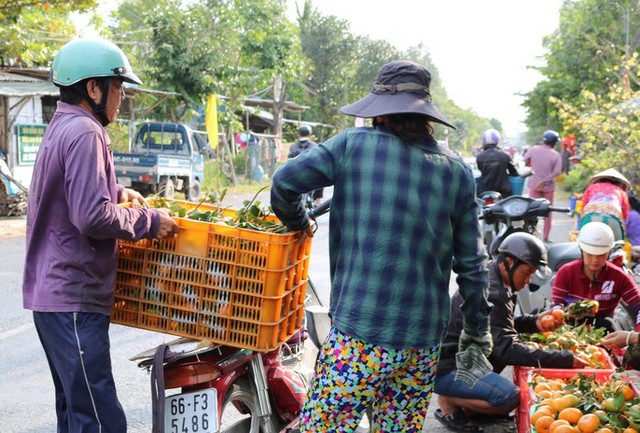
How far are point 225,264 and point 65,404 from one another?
928 mm

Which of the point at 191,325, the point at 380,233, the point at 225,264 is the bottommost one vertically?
the point at 191,325

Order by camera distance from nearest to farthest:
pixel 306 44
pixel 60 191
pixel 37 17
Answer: pixel 60 191
pixel 37 17
pixel 306 44

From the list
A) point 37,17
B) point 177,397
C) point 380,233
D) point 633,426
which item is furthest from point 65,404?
point 37,17

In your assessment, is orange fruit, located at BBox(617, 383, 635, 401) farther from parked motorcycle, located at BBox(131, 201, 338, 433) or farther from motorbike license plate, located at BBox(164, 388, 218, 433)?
motorbike license plate, located at BBox(164, 388, 218, 433)

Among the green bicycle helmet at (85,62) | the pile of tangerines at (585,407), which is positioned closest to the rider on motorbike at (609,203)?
the pile of tangerines at (585,407)

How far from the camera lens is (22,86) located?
16.1m

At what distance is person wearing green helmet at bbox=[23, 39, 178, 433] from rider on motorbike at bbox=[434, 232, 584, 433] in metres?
2.30

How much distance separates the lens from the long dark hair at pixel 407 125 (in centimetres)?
288

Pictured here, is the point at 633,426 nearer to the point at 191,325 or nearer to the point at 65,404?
the point at 191,325

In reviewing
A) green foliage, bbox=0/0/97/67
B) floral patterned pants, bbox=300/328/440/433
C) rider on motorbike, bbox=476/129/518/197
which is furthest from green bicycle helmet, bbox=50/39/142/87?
green foliage, bbox=0/0/97/67

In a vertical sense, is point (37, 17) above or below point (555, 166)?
above

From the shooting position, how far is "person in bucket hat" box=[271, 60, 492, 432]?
2836 millimetres

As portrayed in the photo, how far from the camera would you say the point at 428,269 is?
291cm

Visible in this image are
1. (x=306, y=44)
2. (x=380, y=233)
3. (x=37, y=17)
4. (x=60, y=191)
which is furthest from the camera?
(x=306, y=44)
